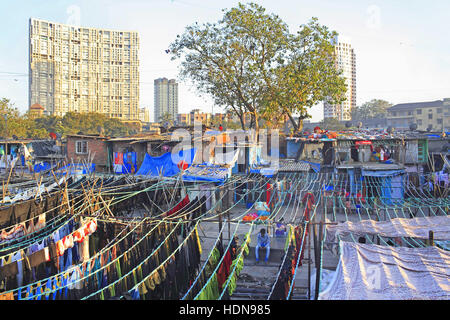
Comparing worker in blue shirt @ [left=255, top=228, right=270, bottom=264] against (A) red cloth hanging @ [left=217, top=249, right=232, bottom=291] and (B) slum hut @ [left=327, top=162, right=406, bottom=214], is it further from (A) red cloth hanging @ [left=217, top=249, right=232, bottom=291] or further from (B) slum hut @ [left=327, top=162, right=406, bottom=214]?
(B) slum hut @ [left=327, top=162, right=406, bottom=214]

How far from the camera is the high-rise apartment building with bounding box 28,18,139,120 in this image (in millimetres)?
55906

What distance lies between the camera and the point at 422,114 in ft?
141

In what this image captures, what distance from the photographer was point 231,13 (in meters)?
20.2

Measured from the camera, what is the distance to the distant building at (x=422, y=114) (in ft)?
135

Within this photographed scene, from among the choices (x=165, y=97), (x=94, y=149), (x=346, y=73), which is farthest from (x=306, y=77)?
(x=165, y=97)

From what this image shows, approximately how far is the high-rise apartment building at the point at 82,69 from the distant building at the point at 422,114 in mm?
39316

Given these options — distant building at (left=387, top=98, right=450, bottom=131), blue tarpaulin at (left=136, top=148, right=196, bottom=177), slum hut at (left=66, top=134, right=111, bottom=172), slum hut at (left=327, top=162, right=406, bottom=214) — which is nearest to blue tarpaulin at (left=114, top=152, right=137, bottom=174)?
slum hut at (left=66, top=134, right=111, bottom=172)

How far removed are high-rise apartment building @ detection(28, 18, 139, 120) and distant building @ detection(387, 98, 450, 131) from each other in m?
39.3

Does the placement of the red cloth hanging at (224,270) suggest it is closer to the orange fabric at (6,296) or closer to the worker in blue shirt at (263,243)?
the worker in blue shirt at (263,243)

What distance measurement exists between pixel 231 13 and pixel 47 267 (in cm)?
1659


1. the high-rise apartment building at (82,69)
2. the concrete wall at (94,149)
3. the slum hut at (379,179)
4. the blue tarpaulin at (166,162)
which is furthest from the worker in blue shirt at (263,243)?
the high-rise apartment building at (82,69)

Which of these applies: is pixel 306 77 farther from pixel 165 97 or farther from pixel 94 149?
pixel 165 97
